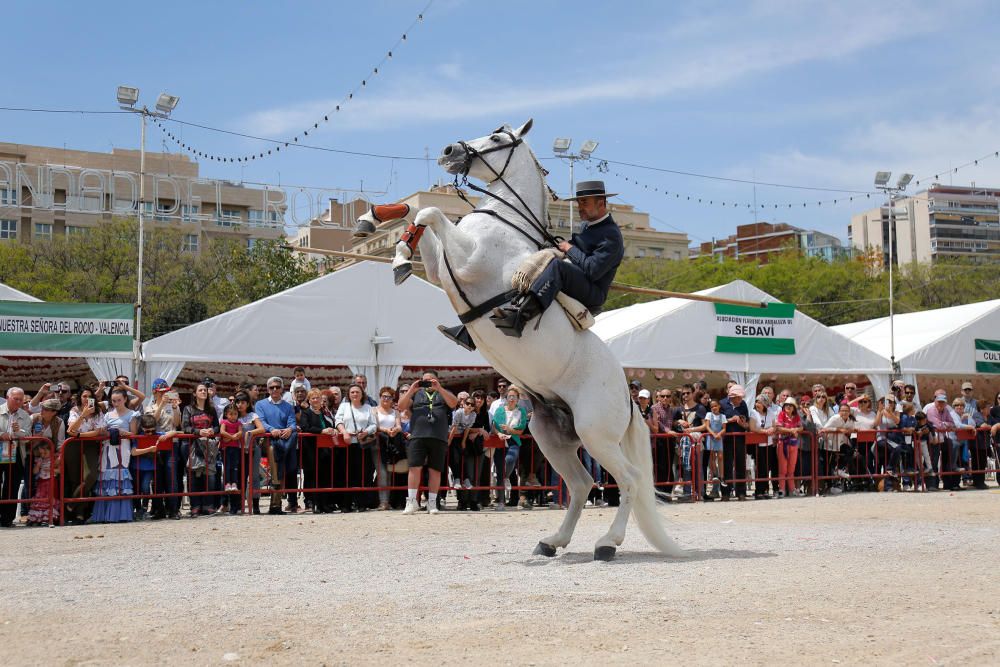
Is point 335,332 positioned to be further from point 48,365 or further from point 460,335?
point 460,335

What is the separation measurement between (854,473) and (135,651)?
15573mm

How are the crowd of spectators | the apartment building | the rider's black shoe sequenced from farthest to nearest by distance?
1. the apartment building
2. the crowd of spectators
3. the rider's black shoe

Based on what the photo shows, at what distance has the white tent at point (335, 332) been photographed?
17.4 metres

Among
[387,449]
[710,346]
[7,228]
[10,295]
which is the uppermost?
[7,228]

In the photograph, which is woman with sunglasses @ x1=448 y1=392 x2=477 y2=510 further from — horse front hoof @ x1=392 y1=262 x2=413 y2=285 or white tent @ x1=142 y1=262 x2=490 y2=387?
horse front hoof @ x1=392 y1=262 x2=413 y2=285

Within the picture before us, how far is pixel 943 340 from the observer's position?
23.4 meters

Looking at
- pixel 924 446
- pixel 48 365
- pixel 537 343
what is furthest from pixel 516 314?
pixel 48 365

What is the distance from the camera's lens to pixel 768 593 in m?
5.85

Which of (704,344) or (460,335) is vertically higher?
(704,344)

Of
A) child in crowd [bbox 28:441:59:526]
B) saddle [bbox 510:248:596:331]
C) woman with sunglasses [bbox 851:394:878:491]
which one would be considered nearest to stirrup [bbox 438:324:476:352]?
saddle [bbox 510:248:596:331]

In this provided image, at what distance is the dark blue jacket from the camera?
767 centimetres

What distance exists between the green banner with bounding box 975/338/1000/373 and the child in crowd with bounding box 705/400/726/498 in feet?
36.7

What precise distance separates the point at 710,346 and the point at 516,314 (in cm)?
1453

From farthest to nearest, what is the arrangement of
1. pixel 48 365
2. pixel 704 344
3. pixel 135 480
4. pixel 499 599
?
pixel 704 344, pixel 48 365, pixel 135 480, pixel 499 599
